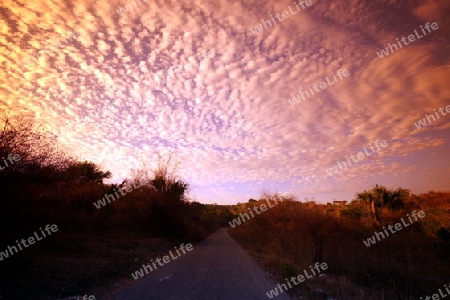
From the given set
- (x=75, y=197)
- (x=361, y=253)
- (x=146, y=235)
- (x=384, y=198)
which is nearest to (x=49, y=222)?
(x=75, y=197)

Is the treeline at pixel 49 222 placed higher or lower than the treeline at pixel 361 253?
higher

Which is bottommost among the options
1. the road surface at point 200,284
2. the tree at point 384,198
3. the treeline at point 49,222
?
the tree at point 384,198

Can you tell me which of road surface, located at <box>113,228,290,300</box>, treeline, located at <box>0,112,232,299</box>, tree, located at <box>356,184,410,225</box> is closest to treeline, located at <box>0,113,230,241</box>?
treeline, located at <box>0,112,232,299</box>

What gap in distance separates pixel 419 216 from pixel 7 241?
21.4 m

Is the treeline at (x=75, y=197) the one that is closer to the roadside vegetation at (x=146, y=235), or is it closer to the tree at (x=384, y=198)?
the roadside vegetation at (x=146, y=235)

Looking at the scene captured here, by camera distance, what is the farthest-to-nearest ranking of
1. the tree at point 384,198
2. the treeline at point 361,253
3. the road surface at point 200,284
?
the tree at point 384,198, the treeline at point 361,253, the road surface at point 200,284

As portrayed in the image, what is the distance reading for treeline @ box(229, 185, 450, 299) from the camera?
364 inches

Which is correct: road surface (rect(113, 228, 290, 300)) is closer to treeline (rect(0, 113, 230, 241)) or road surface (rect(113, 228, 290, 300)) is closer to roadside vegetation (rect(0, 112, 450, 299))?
roadside vegetation (rect(0, 112, 450, 299))

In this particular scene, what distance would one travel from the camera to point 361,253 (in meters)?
13.1

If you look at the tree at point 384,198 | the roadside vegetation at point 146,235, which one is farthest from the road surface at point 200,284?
the tree at point 384,198

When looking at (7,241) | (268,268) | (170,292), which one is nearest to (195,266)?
(268,268)

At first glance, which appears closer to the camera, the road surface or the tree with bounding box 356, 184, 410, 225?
the road surface

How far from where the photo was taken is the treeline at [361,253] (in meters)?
9.23

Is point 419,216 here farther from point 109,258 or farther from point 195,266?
point 109,258
